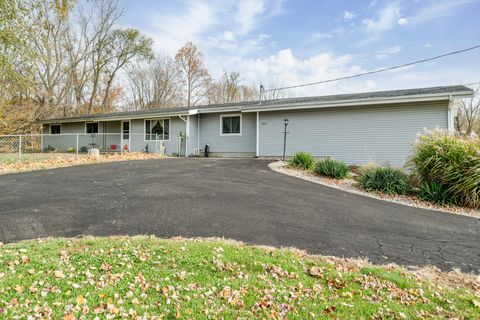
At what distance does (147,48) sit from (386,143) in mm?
26703

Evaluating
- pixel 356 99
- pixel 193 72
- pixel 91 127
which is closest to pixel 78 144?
pixel 91 127

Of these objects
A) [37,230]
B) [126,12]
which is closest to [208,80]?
[126,12]

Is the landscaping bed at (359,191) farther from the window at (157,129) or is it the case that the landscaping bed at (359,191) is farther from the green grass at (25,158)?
the green grass at (25,158)

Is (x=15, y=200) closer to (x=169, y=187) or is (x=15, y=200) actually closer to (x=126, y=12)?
(x=169, y=187)

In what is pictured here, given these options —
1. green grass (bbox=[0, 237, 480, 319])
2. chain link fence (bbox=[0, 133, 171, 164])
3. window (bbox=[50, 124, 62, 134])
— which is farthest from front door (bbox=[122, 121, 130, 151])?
green grass (bbox=[0, 237, 480, 319])

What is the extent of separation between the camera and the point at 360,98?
12008mm

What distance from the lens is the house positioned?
1133cm

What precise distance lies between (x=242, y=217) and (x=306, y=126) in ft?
31.0

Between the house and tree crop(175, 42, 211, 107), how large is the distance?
15.3m

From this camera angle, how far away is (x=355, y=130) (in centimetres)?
1250

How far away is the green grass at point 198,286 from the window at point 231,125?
40.5ft

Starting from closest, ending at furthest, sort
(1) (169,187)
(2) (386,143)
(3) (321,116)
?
(1) (169,187) → (2) (386,143) → (3) (321,116)

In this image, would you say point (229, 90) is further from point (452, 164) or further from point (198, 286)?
point (198, 286)

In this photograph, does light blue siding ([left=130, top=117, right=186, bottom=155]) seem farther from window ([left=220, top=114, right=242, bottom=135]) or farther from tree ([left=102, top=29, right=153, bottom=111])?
tree ([left=102, top=29, right=153, bottom=111])
